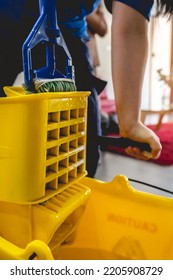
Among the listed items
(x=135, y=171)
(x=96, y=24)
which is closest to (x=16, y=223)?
(x=135, y=171)

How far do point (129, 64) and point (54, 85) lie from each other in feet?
0.80

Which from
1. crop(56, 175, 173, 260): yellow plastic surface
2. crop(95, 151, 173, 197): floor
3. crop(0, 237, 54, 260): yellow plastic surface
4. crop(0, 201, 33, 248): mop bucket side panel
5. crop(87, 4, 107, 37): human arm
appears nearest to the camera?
crop(0, 237, 54, 260): yellow plastic surface

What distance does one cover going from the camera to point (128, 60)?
76 centimetres

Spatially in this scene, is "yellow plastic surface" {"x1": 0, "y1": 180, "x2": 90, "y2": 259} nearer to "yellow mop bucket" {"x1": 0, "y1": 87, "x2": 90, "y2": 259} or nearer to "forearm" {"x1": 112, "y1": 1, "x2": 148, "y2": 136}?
"yellow mop bucket" {"x1": 0, "y1": 87, "x2": 90, "y2": 259}

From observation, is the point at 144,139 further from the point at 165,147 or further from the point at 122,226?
the point at 165,147

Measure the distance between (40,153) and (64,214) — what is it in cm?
13

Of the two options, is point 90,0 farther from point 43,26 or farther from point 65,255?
point 65,255

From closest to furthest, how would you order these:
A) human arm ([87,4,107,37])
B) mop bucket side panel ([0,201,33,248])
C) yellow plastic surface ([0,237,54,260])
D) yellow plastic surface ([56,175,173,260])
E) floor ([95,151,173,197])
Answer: yellow plastic surface ([0,237,54,260]) < mop bucket side panel ([0,201,33,248]) < yellow plastic surface ([56,175,173,260]) < floor ([95,151,173,197]) < human arm ([87,4,107,37])

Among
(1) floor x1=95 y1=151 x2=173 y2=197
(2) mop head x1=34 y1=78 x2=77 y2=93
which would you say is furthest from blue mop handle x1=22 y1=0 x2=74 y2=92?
(1) floor x1=95 y1=151 x2=173 y2=197

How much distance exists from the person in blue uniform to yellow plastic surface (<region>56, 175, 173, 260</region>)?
10cm

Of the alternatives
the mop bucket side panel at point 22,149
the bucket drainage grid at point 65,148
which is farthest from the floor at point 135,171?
the mop bucket side panel at point 22,149

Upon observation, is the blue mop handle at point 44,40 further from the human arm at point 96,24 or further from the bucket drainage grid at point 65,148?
the human arm at point 96,24

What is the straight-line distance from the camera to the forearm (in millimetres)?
754
